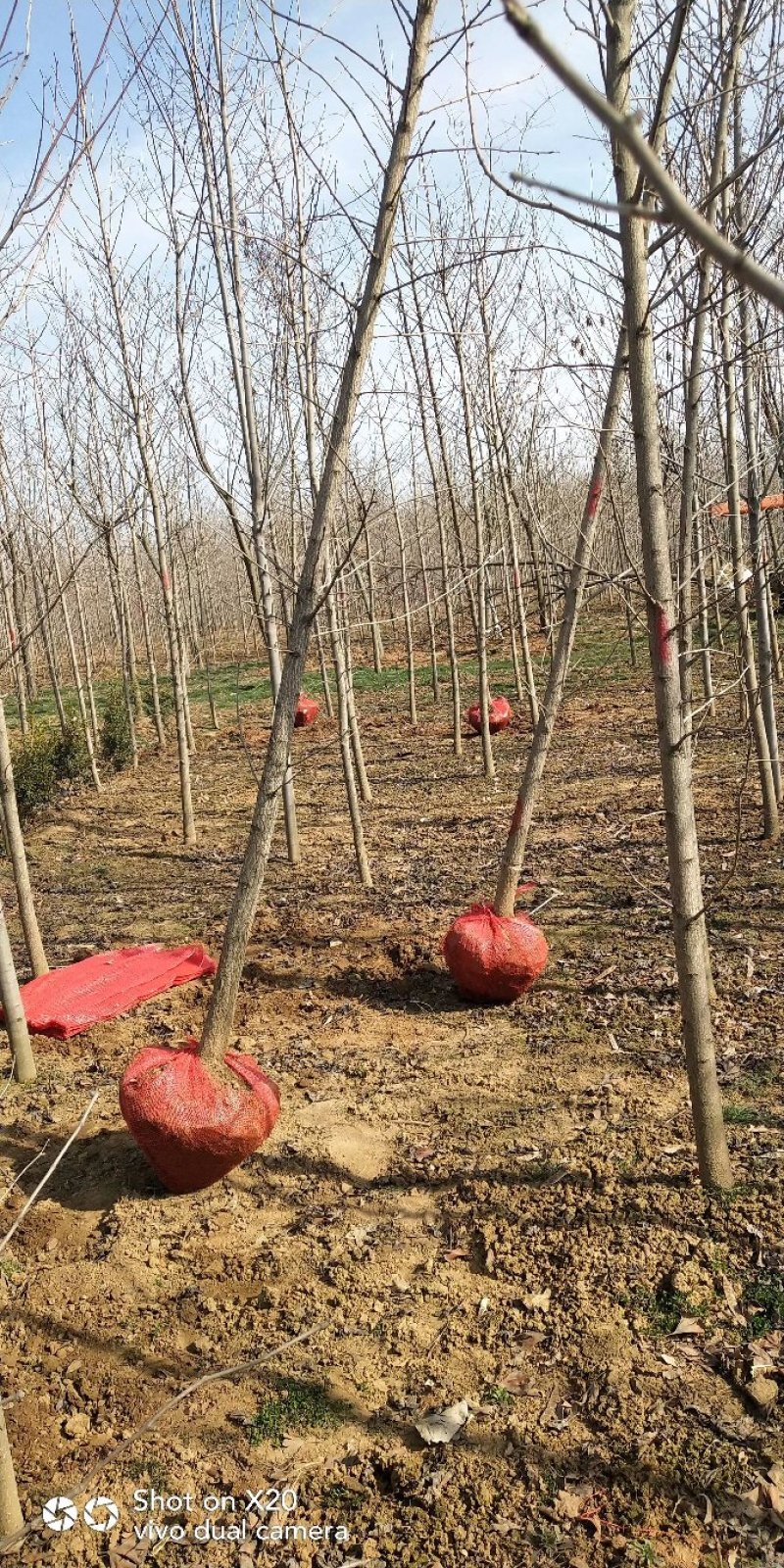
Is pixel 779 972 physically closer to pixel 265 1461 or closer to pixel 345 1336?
pixel 345 1336

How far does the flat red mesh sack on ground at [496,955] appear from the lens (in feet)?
14.3

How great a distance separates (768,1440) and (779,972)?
8.26 ft

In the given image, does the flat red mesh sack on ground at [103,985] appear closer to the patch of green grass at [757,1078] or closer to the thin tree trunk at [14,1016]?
the thin tree trunk at [14,1016]

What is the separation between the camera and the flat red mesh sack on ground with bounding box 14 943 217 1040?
4.68 metres

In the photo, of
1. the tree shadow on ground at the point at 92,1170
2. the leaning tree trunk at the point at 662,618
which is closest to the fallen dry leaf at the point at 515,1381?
the leaning tree trunk at the point at 662,618

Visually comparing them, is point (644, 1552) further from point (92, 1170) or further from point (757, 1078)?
point (92, 1170)

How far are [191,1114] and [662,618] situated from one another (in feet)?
6.84

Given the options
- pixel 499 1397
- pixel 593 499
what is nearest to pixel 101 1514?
pixel 499 1397

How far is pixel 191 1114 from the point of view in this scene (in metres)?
3.02

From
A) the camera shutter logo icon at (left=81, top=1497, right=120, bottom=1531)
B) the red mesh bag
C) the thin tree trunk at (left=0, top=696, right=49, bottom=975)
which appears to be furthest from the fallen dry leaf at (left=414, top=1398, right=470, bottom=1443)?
the red mesh bag

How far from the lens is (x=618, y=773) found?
29.5 feet

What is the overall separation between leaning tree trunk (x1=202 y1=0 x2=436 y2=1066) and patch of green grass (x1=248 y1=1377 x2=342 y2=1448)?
1.02 metres

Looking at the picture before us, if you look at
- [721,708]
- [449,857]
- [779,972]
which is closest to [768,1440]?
[779,972]

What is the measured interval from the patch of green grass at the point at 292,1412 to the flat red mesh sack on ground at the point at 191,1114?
78 cm
